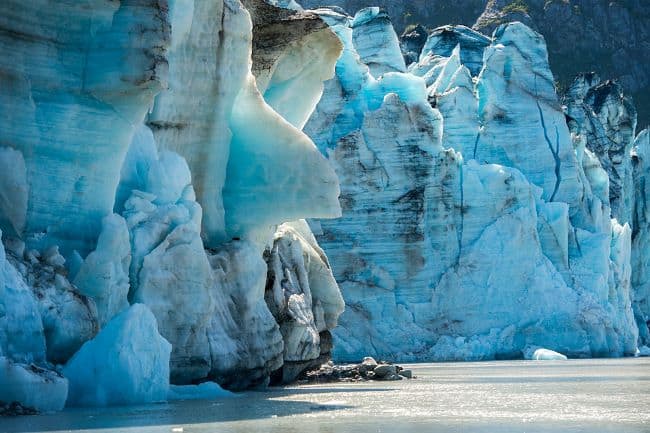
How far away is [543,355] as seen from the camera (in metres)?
32.0

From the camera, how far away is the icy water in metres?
10.4

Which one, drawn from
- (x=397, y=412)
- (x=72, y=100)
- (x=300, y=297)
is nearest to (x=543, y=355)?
(x=300, y=297)

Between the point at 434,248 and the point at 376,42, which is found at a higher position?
the point at 376,42

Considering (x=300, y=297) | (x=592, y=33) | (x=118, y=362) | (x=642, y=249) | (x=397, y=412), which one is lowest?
(x=397, y=412)

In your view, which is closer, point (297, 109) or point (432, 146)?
point (297, 109)

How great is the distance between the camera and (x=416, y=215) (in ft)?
110

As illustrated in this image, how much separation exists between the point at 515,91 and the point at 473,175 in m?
4.69

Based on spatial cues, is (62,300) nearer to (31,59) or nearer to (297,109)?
(31,59)

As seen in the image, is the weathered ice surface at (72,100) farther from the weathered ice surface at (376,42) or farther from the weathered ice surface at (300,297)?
the weathered ice surface at (376,42)

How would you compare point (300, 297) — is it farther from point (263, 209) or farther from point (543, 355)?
point (543, 355)

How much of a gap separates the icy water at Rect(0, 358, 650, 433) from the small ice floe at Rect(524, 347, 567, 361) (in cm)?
1318

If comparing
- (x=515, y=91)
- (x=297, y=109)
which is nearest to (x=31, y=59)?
(x=297, y=109)

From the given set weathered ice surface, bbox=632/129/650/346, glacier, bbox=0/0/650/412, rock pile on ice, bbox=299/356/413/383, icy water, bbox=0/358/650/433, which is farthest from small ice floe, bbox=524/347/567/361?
icy water, bbox=0/358/650/433

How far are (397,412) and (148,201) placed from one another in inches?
199
